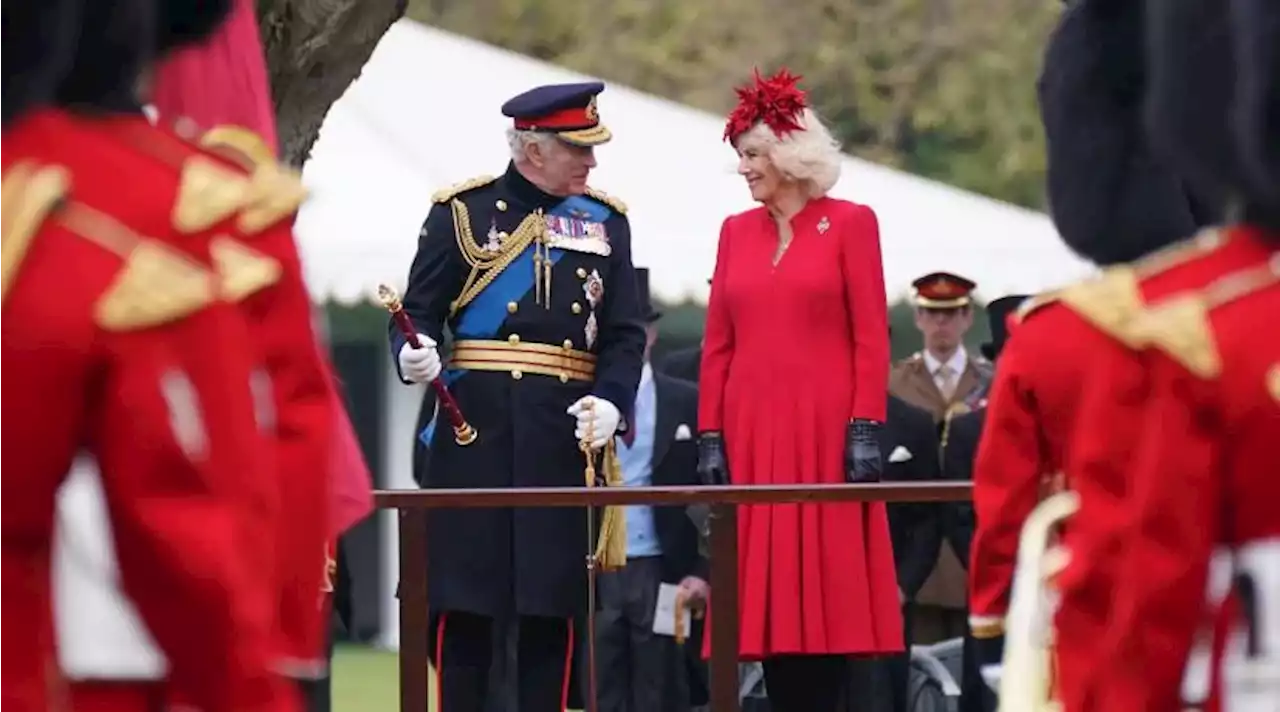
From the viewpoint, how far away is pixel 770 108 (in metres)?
8.57

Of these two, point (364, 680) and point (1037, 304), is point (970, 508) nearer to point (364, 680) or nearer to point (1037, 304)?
point (364, 680)

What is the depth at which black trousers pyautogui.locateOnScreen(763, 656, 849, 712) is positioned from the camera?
8.46m

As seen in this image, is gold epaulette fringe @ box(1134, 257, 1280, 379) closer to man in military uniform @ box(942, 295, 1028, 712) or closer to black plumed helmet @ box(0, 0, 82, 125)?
black plumed helmet @ box(0, 0, 82, 125)

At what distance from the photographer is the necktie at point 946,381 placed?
10.8 metres

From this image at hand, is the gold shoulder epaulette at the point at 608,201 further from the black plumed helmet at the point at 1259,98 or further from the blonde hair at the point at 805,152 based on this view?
the black plumed helmet at the point at 1259,98

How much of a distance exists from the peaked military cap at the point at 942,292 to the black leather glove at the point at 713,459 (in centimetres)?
293

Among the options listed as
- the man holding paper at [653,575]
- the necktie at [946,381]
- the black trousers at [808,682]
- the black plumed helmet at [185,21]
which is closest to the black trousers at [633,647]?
the man holding paper at [653,575]

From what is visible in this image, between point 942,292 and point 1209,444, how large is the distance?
774 cm

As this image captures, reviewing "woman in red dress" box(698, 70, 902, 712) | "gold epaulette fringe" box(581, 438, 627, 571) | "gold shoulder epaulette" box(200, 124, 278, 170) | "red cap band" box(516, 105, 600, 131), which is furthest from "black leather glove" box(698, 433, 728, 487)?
"gold shoulder epaulette" box(200, 124, 278, 170)

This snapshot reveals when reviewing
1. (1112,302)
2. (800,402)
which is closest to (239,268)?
(1112,302)

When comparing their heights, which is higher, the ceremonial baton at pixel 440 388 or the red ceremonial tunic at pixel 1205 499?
the ceremonial baton at pixel 440 388

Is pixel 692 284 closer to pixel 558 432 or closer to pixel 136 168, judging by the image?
pixel 558 432

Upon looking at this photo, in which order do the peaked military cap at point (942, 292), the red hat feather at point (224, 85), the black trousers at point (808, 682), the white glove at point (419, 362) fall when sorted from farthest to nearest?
the peaked military cap at point (942, 292) → the black trousers at point (808, 682) → the white glove at point (419, 362) → the red hat feather at point (224, 85)

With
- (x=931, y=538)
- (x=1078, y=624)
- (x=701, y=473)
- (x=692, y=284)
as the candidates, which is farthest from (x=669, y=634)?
(x=1078, y=624)
